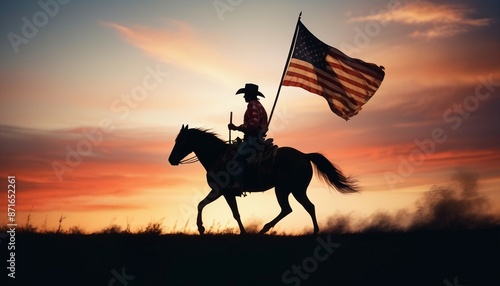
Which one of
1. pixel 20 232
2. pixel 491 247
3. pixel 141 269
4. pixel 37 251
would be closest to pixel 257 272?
pixel 141 269

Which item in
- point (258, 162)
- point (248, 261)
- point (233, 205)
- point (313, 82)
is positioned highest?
point (313, 82)

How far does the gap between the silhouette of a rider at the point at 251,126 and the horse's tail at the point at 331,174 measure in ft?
6.88

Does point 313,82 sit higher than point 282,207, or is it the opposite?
point 313,82

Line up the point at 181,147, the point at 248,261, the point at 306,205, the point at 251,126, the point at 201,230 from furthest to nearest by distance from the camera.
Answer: the point at 181,147
the point at 306,205
the point at 201,230
the point at 251,126
the point at 248,261

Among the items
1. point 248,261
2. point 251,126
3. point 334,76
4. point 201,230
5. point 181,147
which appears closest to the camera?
point 248,261

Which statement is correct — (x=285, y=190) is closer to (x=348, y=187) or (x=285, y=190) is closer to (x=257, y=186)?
(x=257, y=186)

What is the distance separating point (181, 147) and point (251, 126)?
2.62 meters

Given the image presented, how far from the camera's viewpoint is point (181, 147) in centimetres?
2066

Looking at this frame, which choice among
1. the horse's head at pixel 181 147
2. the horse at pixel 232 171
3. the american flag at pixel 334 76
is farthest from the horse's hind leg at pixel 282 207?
the horse's head at pixel 181 147

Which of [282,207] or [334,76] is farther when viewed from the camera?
[334,76]

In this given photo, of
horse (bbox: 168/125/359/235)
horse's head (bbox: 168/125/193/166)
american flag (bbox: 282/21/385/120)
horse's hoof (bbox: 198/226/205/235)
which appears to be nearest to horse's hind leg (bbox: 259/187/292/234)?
horse (bbox: 168/125/359/235)

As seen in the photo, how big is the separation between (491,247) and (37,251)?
1094cm

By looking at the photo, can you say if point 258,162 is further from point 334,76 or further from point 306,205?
point 334,76

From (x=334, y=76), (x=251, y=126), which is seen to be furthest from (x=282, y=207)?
(x=334, y=76)
